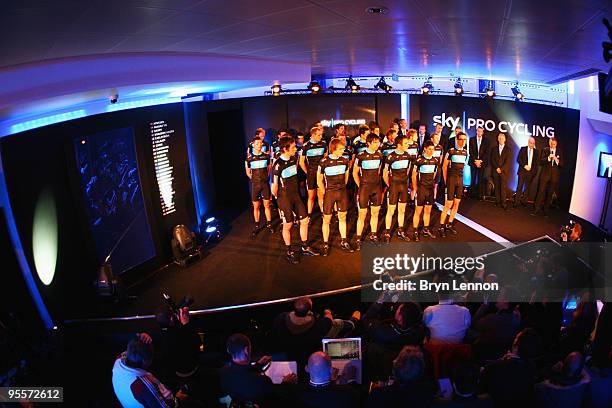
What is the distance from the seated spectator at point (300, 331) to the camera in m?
3.99

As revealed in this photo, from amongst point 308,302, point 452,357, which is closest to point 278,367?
point 308,302

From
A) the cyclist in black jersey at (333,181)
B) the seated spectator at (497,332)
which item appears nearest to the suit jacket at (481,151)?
the cyclist in black jersey at (333,181)

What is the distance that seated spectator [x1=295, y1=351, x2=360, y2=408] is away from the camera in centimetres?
292

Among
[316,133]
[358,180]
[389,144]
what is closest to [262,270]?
[358,180]

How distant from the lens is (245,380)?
3062 millimetres

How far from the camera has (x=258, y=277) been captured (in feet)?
21.9

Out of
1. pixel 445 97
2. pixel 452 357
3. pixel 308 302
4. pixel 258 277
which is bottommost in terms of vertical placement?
pixel 258 277

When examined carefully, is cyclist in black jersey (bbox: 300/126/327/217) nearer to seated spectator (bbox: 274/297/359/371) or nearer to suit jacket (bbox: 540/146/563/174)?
suit jacket (bbox: 540/146/563/174)

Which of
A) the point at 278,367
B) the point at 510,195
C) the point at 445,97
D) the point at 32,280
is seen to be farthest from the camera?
the point at 445,97

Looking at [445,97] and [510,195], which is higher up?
[445,97]

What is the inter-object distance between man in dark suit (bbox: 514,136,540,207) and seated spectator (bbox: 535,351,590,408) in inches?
282

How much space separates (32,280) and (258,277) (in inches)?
110

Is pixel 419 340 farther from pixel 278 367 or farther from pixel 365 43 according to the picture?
pixel 365 43

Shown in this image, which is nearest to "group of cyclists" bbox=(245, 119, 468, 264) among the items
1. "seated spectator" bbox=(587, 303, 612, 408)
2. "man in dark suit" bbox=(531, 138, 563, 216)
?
"man in dark suit" bbox=(531, 138, 563, 216)
